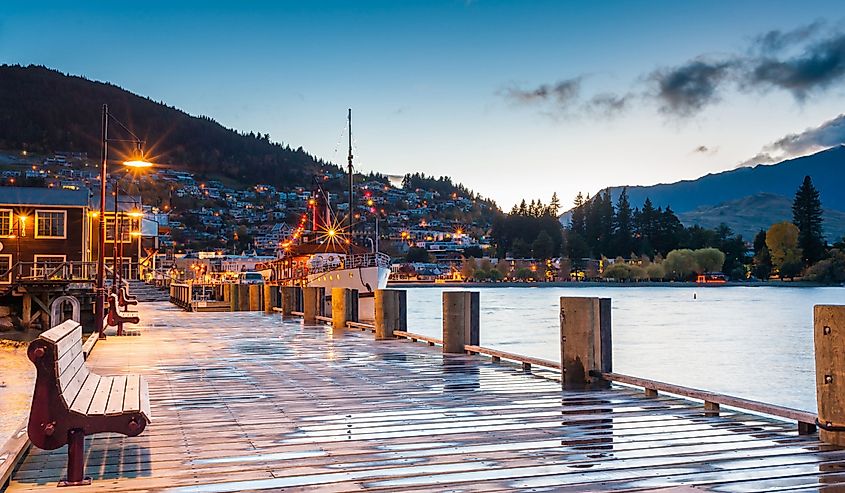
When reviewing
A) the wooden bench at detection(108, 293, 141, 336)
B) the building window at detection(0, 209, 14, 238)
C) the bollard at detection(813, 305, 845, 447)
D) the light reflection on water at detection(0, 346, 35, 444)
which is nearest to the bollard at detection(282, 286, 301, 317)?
the light reflection on water at detection(0, 346, 35, 444)

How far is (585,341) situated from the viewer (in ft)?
35.9

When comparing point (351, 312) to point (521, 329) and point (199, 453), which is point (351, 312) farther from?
point (521, 329)

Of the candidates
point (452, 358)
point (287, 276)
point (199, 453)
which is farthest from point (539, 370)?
point (287, 276)

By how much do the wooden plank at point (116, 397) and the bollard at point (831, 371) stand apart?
17.9 ft

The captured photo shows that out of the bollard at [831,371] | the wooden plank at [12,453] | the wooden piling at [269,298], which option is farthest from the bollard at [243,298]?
the bollard at [831,371]

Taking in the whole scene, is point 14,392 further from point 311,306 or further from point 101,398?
point 101,398

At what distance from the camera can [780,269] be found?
18012 centimetres

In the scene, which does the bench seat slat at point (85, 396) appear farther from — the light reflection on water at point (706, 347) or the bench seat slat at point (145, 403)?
the light reflection on water at point (706, 347)

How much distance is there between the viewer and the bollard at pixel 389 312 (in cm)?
1896

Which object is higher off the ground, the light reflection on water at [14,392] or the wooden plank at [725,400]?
the wooden plank at [725,400]

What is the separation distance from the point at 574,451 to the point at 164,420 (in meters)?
4.07

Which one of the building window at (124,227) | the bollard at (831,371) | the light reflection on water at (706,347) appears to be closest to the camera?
the bollard at (831,371)

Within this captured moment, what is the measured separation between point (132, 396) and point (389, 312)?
12.4m

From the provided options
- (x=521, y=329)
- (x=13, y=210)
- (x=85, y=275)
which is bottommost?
(x=521, y=329)
